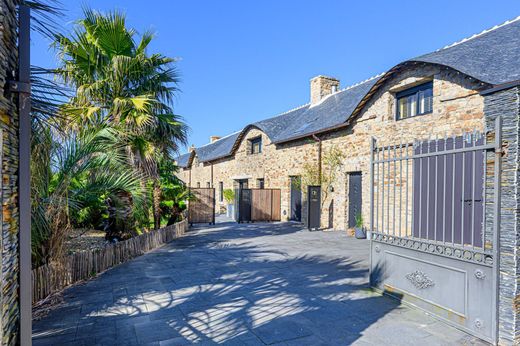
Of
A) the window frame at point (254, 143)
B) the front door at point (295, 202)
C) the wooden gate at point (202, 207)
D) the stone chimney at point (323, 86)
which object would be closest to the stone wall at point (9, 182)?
the wooden gate at point (202, 207)

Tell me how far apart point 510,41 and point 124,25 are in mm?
9113

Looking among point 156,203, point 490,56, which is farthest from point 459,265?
point 156,203

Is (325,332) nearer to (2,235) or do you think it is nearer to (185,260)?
(2,235)

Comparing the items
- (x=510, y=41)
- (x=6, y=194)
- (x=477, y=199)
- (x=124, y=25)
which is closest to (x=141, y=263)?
(x=6, y=194)

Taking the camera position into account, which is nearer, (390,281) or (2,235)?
(2,235)

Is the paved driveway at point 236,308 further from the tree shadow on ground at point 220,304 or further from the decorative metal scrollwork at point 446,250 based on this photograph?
the decorative metal scrollwork at point 446,250

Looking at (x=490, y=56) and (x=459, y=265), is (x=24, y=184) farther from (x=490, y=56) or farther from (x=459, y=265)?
(x=490, y=56)

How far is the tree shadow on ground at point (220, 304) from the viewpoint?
3.40 metres

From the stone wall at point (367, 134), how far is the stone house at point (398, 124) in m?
0.03

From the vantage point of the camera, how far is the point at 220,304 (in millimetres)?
4305

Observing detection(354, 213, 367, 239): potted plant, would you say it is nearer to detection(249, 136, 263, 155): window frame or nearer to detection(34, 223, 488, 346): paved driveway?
detection(34, 223, 488, 346): paved driveway

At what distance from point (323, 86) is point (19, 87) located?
15945 millimetres

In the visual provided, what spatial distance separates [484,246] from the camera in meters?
3.35

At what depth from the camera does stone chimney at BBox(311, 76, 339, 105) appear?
16688 millimetres
